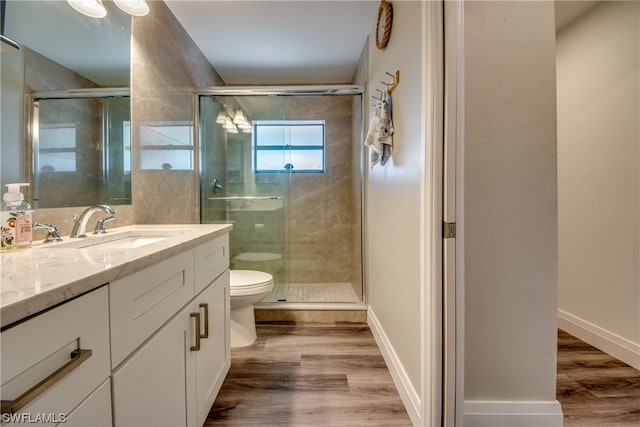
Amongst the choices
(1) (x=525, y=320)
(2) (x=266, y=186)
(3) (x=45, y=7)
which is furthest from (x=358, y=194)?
(3) (x=45, y=7)

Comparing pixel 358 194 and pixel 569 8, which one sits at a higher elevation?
pixel 569 8

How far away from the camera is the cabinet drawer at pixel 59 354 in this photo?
394 mm

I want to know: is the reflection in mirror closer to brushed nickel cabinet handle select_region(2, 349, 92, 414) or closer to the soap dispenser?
the soap dispenser

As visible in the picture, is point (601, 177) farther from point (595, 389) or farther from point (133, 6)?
point (133, 6)

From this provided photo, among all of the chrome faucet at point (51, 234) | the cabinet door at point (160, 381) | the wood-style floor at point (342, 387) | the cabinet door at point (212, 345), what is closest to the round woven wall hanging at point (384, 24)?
the cabinet door at point (212, 345)

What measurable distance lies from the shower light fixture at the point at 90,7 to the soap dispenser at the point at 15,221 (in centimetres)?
83

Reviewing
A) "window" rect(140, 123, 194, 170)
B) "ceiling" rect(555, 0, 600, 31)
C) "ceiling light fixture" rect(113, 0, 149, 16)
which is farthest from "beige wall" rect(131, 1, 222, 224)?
"ceiling" rect(555, 0, 600, 31)

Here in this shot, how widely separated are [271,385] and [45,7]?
194 cm

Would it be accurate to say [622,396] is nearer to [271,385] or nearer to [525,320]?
[525,320]

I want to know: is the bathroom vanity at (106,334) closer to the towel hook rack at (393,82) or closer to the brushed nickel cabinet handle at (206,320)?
the brushed nickel cabinet handle at (206,320)

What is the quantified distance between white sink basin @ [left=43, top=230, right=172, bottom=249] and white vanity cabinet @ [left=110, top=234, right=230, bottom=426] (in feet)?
0.67

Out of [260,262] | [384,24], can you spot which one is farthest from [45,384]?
[260,262]

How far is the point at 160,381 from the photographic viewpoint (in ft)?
2.58

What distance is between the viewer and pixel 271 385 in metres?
1.45
